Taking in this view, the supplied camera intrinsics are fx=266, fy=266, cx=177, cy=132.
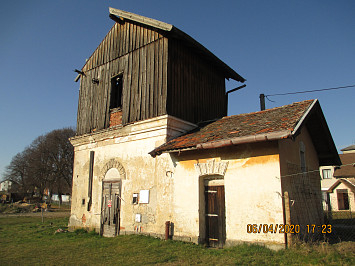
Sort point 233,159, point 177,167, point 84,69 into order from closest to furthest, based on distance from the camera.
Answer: point 233,159 → point 177,167 → point 84,69

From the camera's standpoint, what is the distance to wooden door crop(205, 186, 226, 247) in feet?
28.6

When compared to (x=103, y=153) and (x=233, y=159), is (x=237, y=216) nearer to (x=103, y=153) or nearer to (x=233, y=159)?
(x=233, y=159)

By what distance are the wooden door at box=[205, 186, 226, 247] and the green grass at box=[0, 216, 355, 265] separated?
2.61ft

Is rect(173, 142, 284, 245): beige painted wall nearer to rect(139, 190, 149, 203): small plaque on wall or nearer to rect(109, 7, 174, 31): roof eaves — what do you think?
rect(139, 190, 149, 203): small plaque on wall

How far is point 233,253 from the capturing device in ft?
23.4

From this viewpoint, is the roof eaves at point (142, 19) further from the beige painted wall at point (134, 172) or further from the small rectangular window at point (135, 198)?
the small rectangular window at point (135, 198)

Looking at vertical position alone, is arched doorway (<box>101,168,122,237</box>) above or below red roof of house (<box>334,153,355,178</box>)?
below

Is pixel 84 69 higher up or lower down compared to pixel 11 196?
higher up

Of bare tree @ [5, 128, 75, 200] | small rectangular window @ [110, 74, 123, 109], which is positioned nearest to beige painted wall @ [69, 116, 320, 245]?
small rectangular window @ [110, 74, 123, 109]

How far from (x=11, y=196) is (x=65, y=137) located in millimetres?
15563

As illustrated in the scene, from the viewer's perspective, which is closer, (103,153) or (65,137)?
(103,153)

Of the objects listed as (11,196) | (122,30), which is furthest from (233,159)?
(11,196)

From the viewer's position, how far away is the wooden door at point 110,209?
11492 millimetres

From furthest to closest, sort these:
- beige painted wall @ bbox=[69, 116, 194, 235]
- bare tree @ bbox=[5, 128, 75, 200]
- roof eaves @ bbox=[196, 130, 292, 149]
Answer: bare tree @ bbox=[5, 128, 75, 200]
beige painted wall @ bbox=[69, 116, 194, 235]
roof eaves @ bbox=[196, 130, 292, 149]
